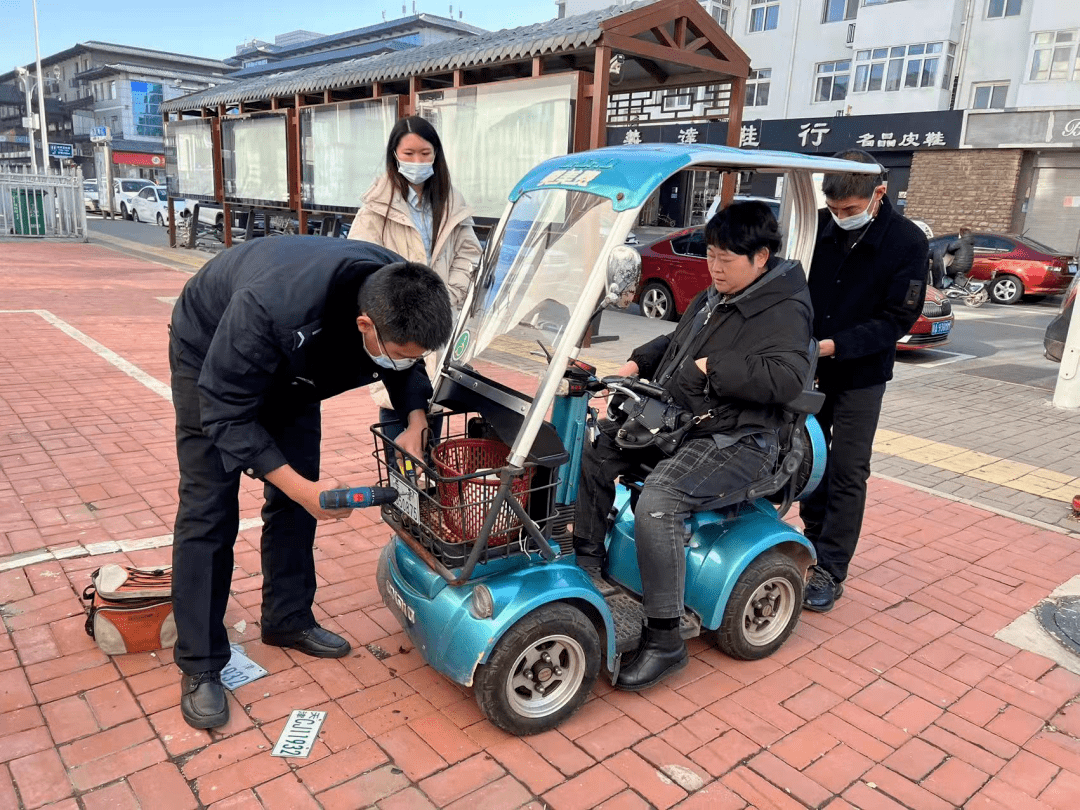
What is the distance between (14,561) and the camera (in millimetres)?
3674

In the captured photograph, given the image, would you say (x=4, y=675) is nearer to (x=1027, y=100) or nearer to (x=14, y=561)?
(x=14, y=561)

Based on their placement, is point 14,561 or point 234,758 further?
point 14,561

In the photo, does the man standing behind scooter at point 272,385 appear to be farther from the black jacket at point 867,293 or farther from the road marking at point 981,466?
the road marking at point 981,466

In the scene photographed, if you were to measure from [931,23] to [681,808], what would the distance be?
29317 millimetres

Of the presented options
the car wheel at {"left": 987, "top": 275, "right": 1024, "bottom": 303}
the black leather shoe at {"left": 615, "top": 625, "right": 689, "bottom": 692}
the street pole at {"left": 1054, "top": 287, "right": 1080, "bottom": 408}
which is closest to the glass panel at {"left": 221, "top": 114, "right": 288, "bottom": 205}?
the street pole at {"left": 1054, "top": 287, "right": 1080, "bottom": 408}

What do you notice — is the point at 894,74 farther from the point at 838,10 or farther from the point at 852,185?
the point at 852,185

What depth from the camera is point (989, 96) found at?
1004 inches

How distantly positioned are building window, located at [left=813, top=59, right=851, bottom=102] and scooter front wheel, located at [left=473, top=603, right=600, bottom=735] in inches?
1195

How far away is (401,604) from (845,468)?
2092 millimetres

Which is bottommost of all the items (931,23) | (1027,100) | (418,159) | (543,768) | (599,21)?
(543,768)

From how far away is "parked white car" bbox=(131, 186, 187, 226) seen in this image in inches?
1158

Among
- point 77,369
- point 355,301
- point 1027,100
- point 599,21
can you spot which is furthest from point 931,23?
point 355,301

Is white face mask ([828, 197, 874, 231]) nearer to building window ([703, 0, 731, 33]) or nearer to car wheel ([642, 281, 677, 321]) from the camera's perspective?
car wheel ([642, 281, 677, 321])

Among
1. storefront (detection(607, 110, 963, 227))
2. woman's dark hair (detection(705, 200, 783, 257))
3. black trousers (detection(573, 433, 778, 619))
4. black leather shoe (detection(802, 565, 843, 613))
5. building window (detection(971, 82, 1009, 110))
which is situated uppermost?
building window (detection(971, 82, 1009, 110))
